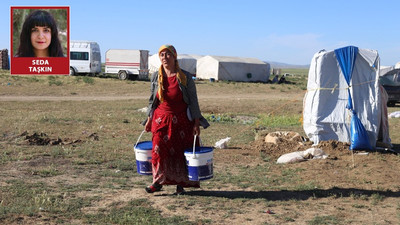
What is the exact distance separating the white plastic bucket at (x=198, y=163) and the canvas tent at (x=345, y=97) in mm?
4318

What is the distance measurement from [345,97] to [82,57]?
27868 mm

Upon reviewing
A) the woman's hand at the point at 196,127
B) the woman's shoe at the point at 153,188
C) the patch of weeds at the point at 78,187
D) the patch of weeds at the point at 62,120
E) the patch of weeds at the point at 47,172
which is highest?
the woman's hand at the point at 196,127

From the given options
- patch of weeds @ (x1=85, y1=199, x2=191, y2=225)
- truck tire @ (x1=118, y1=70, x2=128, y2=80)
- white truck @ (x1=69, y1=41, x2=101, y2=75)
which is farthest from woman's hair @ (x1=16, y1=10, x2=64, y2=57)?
patch of weeds @ (x1=85, y1=199, x2=191, y2=225)

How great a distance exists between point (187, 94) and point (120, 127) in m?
7.21

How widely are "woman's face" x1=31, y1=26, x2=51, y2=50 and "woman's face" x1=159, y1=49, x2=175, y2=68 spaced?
749 inches

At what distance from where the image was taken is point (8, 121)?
542 inches

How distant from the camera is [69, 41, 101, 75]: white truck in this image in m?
35.3

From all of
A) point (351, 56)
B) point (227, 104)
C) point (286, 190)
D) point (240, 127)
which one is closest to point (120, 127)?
point (240, 127)

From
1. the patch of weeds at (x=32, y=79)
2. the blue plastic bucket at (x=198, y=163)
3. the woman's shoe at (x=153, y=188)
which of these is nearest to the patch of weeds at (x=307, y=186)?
the blue plastic bucket at (x=198, y=163)

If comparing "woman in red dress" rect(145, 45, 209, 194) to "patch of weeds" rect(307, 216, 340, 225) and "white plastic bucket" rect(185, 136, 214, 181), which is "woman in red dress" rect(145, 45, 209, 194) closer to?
"white plastic bucket" rect(185, 136, 214, 181)

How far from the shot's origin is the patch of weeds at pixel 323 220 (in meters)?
5.35

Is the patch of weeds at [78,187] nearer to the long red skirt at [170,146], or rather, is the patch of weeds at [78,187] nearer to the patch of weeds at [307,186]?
the long red skirt at [170,146]

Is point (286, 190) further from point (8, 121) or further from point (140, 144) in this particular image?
point (8, 121)

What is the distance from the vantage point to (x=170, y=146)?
6.18 m
